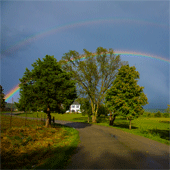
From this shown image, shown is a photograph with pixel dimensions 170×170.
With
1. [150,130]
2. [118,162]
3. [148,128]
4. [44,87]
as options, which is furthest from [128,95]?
[118,162]

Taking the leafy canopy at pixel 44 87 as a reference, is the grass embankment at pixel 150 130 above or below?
below

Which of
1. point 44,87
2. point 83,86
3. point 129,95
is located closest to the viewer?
point 44,87

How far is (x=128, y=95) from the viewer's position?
20109 mm

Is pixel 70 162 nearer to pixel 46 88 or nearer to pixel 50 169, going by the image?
pixel 50 169

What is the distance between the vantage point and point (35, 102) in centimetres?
1516

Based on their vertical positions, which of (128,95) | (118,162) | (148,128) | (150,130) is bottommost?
(148,128)

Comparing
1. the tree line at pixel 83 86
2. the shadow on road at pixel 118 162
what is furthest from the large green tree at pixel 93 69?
the shadow on road at pixel 118 162

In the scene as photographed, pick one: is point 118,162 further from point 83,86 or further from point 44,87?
point 83,86

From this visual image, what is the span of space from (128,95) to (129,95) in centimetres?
32

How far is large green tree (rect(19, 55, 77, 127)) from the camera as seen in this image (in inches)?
592

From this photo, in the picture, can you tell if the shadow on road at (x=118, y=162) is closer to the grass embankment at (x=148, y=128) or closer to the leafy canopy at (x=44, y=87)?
the grass embankment at (x=148, y=128)

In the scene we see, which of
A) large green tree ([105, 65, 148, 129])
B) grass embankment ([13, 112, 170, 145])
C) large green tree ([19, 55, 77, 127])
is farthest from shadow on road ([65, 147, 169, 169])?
large green tree ([105, 65, 148, 129])

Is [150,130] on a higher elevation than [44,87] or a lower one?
lower

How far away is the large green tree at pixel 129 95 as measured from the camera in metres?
19.7
